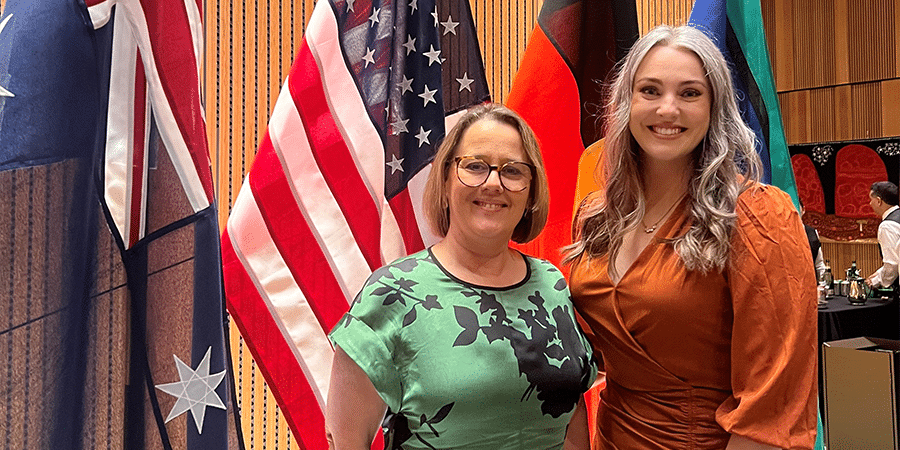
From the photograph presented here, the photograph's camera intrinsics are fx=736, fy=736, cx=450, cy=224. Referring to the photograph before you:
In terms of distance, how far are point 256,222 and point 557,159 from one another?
39.1 inches

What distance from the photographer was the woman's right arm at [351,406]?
140 centimetres

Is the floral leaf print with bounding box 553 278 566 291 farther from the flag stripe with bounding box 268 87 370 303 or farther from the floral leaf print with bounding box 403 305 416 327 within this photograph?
the flag stripe with bounding box 268 87 370 303

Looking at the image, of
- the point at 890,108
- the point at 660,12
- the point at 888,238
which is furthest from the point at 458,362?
the point at 890,108

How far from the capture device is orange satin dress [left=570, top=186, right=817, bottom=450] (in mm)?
1403

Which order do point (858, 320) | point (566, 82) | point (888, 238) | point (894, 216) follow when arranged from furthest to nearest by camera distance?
point (894, 216), point (888, 238), point (858, 320), point (566, 82)

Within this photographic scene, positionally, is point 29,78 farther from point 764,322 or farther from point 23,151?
point 764,322

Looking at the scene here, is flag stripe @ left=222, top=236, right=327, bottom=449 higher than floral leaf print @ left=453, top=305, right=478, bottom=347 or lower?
lower

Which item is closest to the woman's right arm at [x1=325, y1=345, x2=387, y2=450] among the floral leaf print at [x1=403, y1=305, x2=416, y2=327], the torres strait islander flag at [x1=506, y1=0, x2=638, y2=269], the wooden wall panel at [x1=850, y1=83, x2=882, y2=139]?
the floral leaf print at [x1=403, y1=305, x2=416, y2=327]

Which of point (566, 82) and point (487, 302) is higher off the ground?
point (566, 82)

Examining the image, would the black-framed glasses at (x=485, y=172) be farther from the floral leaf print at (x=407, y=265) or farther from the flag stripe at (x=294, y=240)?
the flag stripe at (x=294, y=240)

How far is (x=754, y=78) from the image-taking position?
2215 mm

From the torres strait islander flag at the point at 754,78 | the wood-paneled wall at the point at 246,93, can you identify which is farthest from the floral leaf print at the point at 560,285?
the wood-paneled wall at the point at 246,93

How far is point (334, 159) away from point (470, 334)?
0.84 metres

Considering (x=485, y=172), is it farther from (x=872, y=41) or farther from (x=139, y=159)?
(x=872, y=41)
